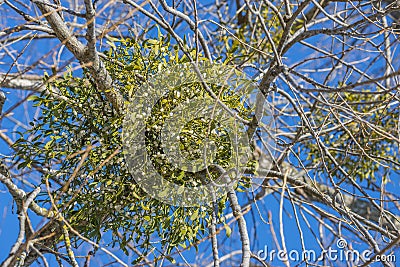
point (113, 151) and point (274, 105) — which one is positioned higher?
point (274, 105)

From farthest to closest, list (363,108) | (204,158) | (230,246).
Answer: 1. (230,246)
2. (363,108)
3. (204,158)

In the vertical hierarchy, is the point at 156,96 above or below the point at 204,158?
above

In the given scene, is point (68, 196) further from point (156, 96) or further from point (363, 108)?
point (363, 108)

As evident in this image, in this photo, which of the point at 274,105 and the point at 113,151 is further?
the point at 274,105

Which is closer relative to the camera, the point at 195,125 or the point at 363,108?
the point at 195,125

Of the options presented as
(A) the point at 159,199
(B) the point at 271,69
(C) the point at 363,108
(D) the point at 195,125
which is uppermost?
(C) the point at 363,108

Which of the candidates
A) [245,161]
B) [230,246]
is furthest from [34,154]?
[230,246]

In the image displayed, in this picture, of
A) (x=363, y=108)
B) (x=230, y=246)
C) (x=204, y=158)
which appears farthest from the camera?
(x=230, y=246)
